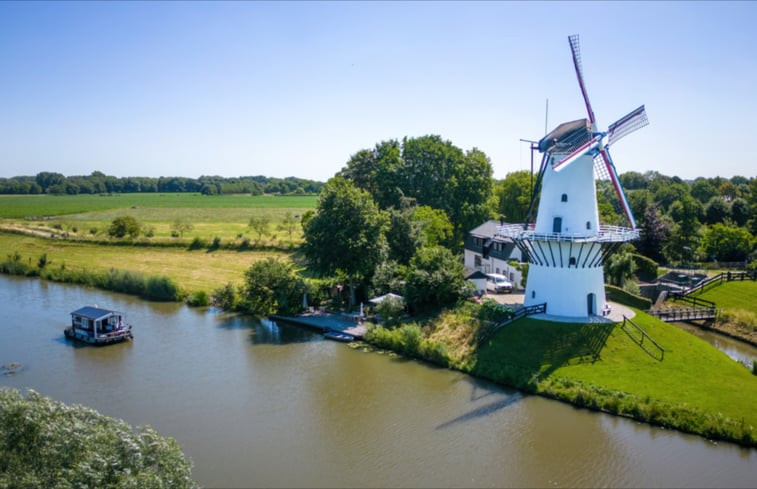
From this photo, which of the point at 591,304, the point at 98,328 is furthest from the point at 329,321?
the point at 591,304

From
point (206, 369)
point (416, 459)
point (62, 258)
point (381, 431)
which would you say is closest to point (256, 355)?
point (206, 369)

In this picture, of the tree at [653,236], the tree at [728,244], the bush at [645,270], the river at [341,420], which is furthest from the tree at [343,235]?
the tree at [728,244]

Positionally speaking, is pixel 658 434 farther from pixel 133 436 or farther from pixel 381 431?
pixel 133 436

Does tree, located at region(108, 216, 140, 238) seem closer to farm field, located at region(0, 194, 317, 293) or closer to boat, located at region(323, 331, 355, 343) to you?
farm field, located at region(0, 194, 317, 293)

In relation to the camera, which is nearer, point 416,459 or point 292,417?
point 416,459

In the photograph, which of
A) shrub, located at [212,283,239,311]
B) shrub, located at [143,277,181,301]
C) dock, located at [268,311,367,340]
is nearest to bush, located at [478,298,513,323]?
dock, located at [268,311,367,340]
